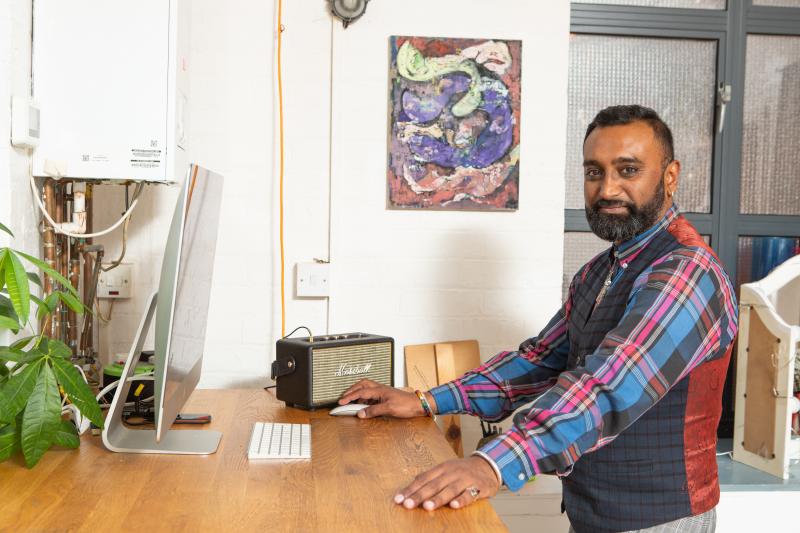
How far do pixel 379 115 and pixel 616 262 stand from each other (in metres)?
1.09

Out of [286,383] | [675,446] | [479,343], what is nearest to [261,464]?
[286,383]

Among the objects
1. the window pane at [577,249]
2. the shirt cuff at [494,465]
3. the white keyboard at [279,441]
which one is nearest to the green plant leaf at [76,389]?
the white keyboard at [279,441]

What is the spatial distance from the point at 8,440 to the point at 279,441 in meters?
0.51

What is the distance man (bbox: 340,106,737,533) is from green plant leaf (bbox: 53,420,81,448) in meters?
0.67

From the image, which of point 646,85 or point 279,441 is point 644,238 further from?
point 646,85

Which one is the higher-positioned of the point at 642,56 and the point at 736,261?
the point at 642,56

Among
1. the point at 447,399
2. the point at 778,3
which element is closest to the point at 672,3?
the point at 778,3

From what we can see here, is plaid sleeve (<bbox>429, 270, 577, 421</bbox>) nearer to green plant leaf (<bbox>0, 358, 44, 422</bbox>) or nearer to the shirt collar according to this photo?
the shirt collar

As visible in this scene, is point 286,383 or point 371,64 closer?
point 286,383

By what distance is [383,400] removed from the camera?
204 cm

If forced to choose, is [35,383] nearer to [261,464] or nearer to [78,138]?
[261,464]

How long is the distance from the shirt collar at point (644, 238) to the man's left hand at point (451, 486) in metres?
0.71

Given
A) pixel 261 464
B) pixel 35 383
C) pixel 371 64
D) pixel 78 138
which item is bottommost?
pixel 261 464

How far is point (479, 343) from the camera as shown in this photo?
2.79 meters
